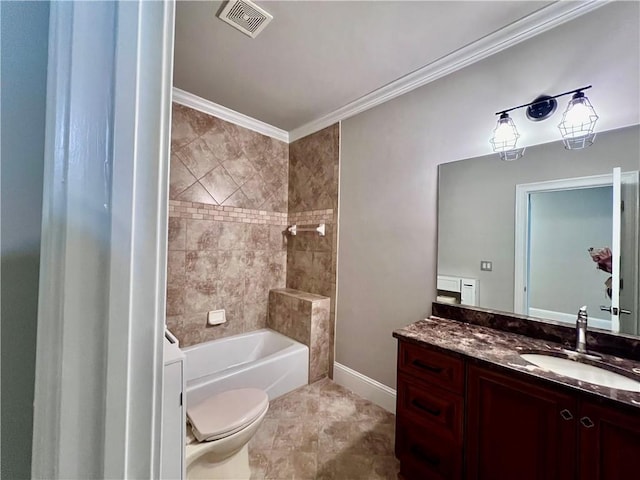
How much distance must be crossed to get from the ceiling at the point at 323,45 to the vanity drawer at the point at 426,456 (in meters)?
2.20

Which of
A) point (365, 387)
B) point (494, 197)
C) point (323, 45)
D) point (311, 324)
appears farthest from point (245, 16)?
point (365, 387)

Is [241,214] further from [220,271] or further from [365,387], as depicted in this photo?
[365,387]

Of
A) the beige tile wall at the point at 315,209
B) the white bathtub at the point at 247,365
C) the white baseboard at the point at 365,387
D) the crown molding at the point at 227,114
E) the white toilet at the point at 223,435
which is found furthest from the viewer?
the beige tile wall at the point at 315,209

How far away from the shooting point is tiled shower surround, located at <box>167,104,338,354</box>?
237cm

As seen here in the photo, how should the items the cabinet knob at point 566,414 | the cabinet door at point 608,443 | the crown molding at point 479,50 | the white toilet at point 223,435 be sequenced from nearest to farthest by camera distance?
the cabinet door at point 608,443 < the cabinet knob at point 566,414 < the white toilet at point 223,435 < the crown molding at point 479,50

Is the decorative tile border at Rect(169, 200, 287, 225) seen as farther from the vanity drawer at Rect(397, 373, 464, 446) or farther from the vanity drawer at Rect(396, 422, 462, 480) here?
the vanity drawer at Rect(396, 422, 462, 480)

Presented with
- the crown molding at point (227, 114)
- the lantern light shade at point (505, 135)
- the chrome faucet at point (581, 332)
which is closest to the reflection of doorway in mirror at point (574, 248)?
the chrome faucet at point (581, 332)

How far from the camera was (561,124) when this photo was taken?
4.58ft

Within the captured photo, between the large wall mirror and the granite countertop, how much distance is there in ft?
0.58

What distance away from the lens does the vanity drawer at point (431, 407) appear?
1247 mm

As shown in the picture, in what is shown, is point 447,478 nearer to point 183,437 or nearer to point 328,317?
point 183,437

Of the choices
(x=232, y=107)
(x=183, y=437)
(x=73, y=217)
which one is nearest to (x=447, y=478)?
(x=183, y=437)

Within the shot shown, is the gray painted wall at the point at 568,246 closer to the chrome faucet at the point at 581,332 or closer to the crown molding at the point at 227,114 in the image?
the chrome faucet at the point at 581,332

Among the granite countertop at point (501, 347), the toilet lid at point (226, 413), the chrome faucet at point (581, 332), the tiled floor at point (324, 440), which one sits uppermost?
the chrome faucet at point (581, 332)
